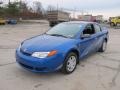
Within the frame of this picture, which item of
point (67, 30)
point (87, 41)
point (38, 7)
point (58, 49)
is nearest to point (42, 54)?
point (58, 49)

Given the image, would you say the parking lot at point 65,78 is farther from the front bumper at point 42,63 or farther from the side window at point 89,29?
the side window at point 89,29

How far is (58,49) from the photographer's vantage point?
16.2ft

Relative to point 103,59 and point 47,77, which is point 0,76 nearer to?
point 47,77

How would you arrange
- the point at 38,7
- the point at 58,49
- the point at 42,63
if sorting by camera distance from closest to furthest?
1. the point at 42,63
2. the point at 58,49
3. the point at 38,7

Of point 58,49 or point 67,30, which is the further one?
point 67,30

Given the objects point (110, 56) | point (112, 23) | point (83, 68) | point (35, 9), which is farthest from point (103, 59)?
point (35, 9)

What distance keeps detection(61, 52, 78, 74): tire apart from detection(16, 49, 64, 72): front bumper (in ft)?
0.81

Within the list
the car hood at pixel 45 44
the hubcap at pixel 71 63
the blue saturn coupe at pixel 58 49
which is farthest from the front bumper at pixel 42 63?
the hubcap at pixel 71 63

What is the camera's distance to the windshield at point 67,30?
236 inches

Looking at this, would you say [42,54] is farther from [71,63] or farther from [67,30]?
[67,30]

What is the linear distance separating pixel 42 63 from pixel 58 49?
575 millimetres

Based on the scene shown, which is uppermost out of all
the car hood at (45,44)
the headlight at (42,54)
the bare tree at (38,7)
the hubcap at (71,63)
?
the bare tree at (38,7)

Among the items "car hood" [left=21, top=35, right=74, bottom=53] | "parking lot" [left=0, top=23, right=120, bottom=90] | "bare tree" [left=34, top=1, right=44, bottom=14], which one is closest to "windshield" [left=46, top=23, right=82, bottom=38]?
"car hood" [left=21, top=35, right=74, bottom=53]

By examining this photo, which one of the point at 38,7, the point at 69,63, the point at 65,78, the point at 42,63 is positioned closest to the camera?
the point at 42,63
